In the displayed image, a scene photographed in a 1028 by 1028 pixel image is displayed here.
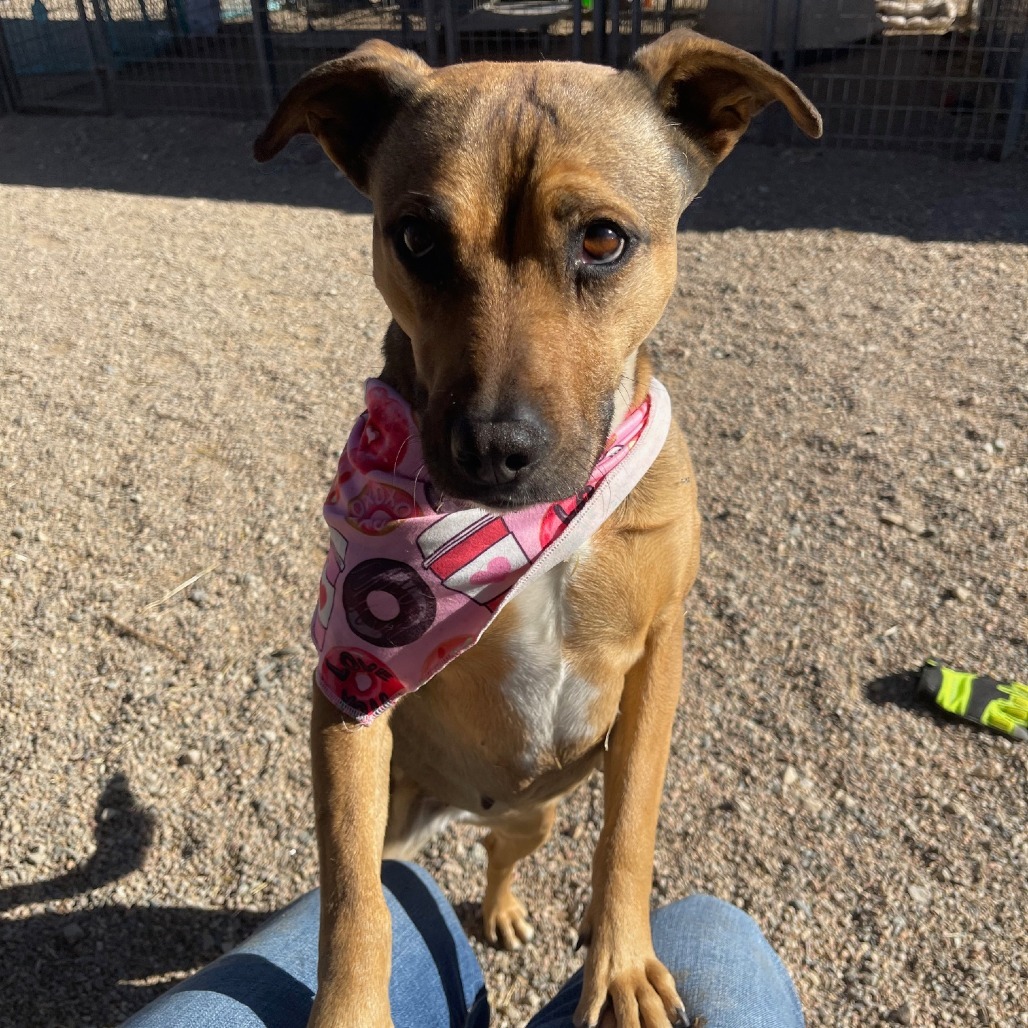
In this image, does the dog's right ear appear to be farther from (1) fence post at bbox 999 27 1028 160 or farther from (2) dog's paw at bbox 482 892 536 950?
(1) fence post at bbox 999 27 1028 160

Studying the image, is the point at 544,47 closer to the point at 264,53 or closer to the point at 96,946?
the point at 264,53

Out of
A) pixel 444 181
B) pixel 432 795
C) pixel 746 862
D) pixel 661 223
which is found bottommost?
pixel 746 862

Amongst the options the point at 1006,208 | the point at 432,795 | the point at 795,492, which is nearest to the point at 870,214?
the point at 1006,208

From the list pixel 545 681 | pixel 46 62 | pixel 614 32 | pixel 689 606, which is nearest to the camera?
pixel 545 681

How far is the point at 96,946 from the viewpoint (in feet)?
9.40

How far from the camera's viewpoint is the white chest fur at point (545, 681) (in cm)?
222

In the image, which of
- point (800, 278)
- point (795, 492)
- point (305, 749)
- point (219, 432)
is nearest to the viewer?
point (305, 749)

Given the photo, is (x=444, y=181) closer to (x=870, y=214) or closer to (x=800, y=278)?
(x=800, y=278)

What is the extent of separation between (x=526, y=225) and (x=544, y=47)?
923 cm

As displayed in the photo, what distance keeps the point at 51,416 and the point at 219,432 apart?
0.97 m

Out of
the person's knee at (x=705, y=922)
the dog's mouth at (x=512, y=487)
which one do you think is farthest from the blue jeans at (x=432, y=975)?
the dog's mouth at (x=512, y=487)

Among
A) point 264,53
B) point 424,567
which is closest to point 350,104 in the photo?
point 424,567

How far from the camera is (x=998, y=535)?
4.15m

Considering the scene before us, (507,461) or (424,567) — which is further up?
(507,461)
